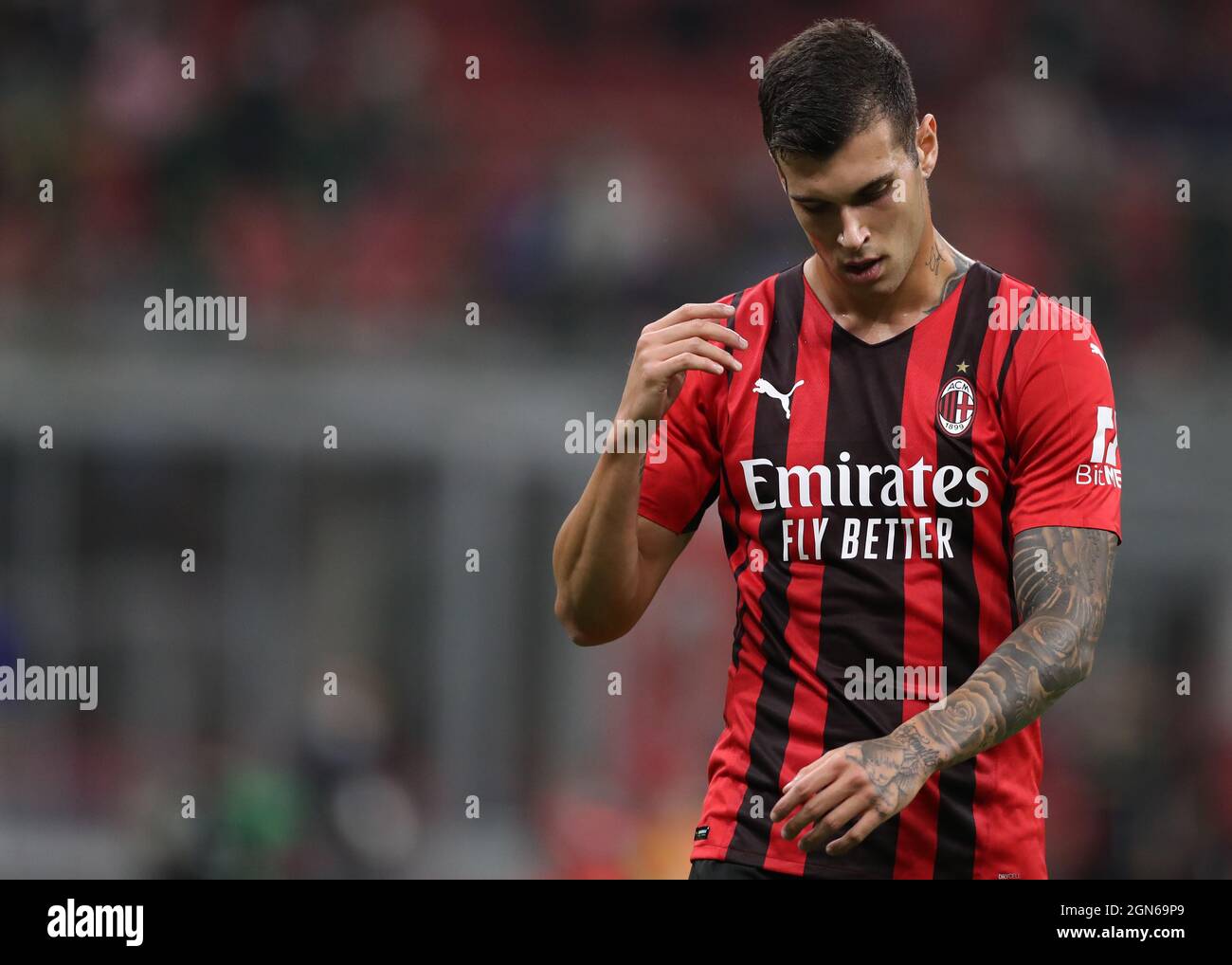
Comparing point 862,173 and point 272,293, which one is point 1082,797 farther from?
point 862,173

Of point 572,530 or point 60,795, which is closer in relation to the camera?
point 572,530

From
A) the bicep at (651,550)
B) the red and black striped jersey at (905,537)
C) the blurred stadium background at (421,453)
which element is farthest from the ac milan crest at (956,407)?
the blurred stadium background at (421,453)

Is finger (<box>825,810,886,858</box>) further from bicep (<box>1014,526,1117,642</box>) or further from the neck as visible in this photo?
the neck

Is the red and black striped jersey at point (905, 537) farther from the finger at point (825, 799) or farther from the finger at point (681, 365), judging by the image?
the finger at point (825, 799)

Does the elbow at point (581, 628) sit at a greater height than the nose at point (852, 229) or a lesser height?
lesser

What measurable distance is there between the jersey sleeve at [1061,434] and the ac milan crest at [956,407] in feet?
0.20

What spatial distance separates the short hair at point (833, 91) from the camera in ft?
9.29

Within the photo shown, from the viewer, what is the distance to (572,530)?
2.99m

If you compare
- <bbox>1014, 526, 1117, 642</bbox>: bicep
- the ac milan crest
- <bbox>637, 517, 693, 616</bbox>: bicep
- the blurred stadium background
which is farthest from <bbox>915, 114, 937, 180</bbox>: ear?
the blurred stadium background

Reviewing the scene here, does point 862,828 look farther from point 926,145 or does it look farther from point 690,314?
point 926,145

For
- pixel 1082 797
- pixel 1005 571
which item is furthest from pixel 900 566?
pixel 1082 797

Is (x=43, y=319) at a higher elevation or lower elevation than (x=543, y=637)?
higher

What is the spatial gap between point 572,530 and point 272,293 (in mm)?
6485

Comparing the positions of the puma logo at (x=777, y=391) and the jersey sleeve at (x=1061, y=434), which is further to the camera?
the puma logo at (x=777, y=391)
